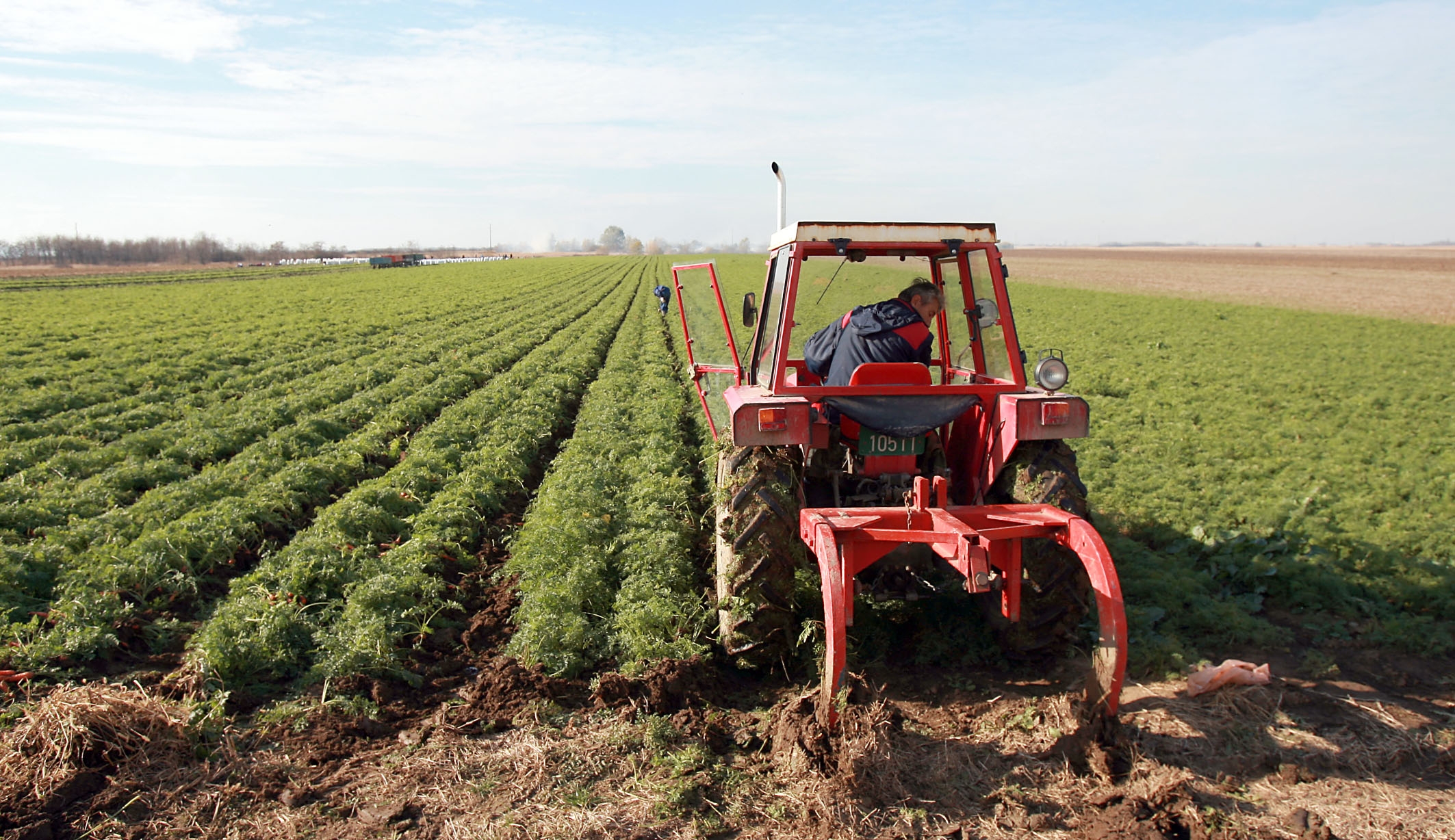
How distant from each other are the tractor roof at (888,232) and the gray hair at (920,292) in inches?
16.6

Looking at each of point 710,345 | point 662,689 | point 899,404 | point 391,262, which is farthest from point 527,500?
point 391,262

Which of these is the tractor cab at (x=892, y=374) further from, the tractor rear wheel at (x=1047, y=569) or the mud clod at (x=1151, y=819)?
the mud clod at (x=1151, y=819)

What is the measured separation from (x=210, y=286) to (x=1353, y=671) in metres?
50.1

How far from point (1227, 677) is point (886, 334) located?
8.16 feet

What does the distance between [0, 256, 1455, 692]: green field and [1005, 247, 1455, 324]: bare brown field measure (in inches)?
842

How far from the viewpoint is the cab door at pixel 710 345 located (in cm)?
500

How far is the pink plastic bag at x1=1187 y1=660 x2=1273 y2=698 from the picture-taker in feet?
14.0

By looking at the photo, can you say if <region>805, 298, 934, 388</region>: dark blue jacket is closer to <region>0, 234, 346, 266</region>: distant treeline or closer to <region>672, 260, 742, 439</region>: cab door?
<region>672, 260, 742, 439</region>: cab door

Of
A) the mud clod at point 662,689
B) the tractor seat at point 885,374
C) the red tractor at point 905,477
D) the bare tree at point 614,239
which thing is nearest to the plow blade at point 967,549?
the red tractor at point 905,477

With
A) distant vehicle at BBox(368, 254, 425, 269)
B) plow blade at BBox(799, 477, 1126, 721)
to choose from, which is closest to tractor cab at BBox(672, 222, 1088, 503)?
plow blade at BBox(799, 477, 1126, 721)

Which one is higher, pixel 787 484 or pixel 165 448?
pixel 787 484

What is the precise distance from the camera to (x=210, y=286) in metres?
43.8

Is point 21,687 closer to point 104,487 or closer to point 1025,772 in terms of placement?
point 104,487

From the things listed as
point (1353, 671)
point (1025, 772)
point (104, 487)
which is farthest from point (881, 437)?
point (104, 487)
